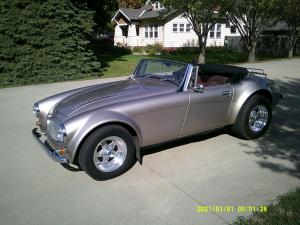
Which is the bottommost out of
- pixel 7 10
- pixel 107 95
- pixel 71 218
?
pixel 71 218

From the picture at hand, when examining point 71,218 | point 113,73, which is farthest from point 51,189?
point 113,73

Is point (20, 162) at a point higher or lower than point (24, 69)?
lower

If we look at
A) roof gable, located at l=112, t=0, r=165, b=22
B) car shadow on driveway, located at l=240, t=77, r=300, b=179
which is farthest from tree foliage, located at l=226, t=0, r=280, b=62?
roof gable, located at l=112, t=0, r=165, b=22

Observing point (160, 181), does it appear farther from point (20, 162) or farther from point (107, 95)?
point (20, 162)

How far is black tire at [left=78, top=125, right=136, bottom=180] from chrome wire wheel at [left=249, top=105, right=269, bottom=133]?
2.41 meters

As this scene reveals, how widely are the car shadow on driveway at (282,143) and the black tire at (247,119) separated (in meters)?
0.16

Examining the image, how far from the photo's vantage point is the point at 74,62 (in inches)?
508

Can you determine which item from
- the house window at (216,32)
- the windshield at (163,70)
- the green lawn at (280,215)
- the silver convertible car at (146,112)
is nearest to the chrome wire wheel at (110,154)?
the silver convertible car at (146,112)

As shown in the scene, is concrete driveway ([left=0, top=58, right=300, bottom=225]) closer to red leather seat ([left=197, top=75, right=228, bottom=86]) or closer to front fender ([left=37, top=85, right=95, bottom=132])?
front fender ([left=37, top=85, right=95, bottom=132])

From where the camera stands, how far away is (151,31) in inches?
1268

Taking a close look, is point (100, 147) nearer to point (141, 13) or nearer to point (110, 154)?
point (110, 154)

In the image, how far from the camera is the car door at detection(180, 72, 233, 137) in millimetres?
4707

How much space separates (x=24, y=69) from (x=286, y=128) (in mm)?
9674

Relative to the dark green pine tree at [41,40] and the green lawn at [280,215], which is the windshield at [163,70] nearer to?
the green lawn at [280,215]
